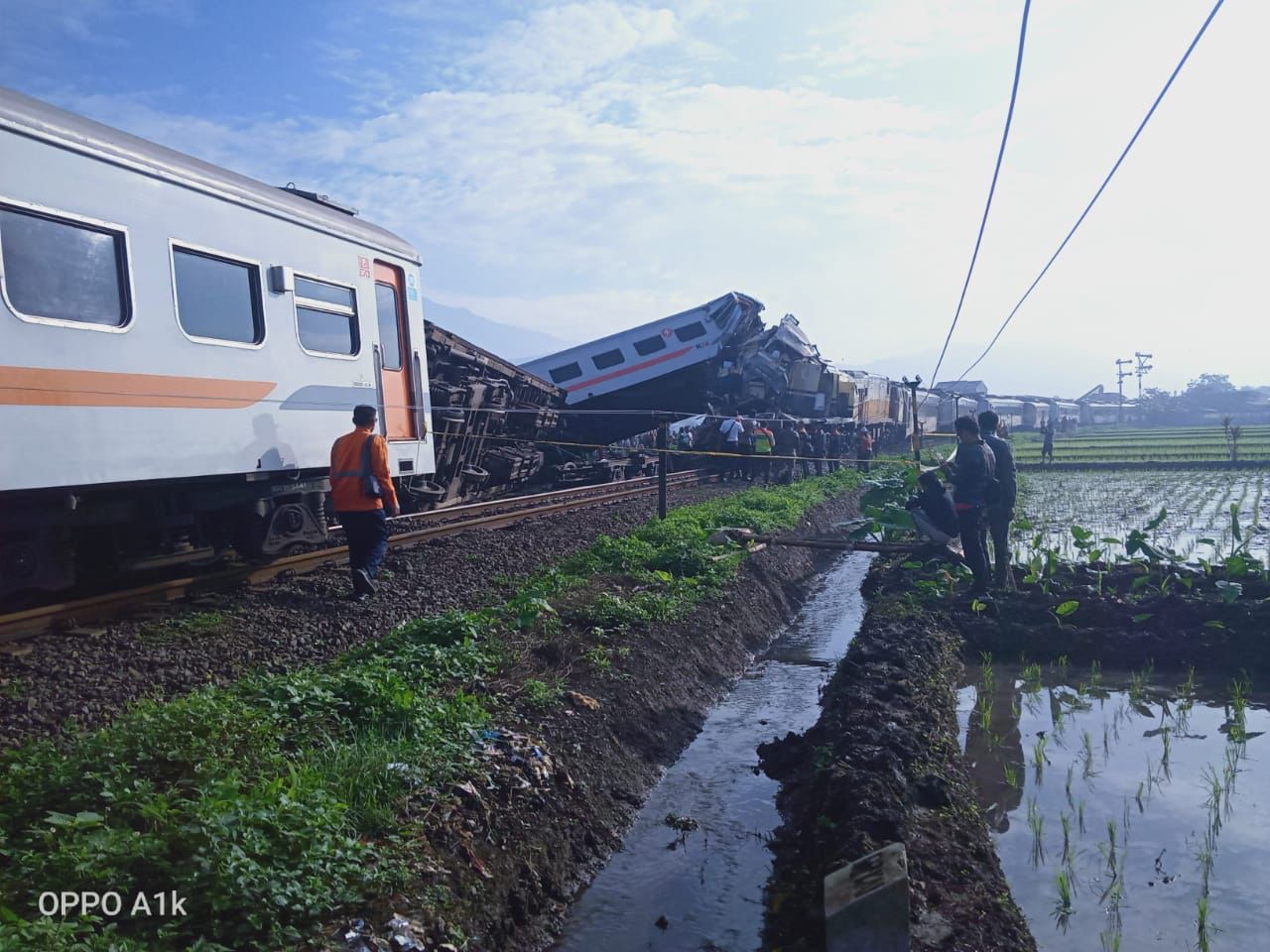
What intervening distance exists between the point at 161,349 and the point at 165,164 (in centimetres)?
132

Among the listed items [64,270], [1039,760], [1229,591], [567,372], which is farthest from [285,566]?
[567,372]

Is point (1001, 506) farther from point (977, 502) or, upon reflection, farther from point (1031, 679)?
point (1031, 679)

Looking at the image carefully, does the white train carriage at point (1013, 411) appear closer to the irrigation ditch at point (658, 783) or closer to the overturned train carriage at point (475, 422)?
the overturned train carriage at point (475, 422)

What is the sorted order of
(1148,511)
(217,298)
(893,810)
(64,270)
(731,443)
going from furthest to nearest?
(731,443) < (1148,511) < (217,298) < (64,270) < (893,810)

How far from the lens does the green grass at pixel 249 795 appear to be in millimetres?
2709

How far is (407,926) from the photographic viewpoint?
2.97 metres

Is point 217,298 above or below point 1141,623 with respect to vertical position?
above

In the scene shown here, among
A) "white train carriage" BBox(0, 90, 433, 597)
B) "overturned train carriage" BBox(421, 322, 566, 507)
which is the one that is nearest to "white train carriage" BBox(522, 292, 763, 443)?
"overturned train carriage" BBox(421, 322, 566, 507)

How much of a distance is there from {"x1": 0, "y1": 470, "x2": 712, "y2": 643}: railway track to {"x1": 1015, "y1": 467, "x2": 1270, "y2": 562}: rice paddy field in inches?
233

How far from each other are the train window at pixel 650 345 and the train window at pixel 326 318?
1421 centimetres

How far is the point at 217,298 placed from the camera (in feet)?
22.6

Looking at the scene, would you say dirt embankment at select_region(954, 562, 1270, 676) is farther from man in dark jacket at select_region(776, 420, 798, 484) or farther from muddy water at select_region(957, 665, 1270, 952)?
man in dark jacket at select_region(776, 420, 798, 484)

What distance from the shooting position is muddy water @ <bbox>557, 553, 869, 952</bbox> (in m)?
3.84

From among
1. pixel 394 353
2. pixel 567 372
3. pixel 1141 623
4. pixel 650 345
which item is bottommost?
pixel 1141 623
